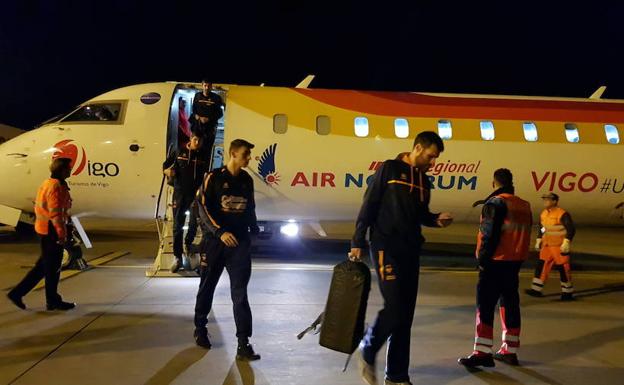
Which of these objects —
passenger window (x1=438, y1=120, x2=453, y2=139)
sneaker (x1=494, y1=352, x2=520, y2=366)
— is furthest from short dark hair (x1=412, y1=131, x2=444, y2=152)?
passenger window (x1=438, y1=120, x2=453, y2=139)

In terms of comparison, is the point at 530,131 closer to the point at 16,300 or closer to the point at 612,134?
the point at 612,134

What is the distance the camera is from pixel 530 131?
1042cm

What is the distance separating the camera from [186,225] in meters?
9.66

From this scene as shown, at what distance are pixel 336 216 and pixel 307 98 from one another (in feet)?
7.33

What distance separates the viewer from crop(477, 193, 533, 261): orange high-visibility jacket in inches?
205

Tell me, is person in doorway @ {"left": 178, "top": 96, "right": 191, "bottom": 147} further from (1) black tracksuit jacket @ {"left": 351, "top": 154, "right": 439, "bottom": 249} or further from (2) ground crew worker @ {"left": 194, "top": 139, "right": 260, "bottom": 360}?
(1) black tracksuit jacket @ {"left": 351, "top": 154, "right": 439, "bottom": 249}

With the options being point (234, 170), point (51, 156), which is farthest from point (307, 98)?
point (234, 170)

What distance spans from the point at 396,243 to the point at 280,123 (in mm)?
6272

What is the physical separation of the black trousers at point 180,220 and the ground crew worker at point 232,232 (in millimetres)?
3761

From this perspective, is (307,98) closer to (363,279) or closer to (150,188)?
(150,188)

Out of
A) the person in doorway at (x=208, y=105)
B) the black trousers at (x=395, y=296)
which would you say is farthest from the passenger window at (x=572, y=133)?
the black trousers at (x=395, y=296)

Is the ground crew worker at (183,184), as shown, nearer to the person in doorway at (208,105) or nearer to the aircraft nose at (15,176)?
the person in doorway at (208,105)

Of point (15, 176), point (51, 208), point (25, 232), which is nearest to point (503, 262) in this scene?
point (51, 208)

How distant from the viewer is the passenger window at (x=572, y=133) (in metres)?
10.5
